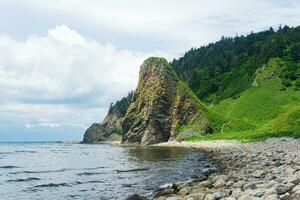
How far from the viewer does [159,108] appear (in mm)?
128250

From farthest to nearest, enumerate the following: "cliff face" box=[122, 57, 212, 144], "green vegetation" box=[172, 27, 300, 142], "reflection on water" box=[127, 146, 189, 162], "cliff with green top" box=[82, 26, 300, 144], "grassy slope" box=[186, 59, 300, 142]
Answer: "cliff face" box=[122, 57, 212, 144] → "cliff with green top" box=[82, 26, 300, 144] → "green vegetation" box=[172, 27, 300, 142] → "grassy slope" box=[186, 59, 300, 142] → "reflection on water" box=[127, 146, 189, 162]

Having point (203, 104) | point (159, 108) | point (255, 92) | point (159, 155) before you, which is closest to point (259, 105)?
point (255, 92)

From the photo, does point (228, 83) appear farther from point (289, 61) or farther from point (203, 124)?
point (203, 124)

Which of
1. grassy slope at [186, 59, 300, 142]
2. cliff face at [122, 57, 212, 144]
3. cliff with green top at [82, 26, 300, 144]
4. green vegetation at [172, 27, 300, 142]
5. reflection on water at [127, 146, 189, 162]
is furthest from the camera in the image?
cliff face at [122, 57, 212, 144]

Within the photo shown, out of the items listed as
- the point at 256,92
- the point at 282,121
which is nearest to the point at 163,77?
the point at 256,92

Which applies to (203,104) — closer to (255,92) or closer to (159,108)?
(159,108)

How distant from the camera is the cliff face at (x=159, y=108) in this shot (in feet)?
407

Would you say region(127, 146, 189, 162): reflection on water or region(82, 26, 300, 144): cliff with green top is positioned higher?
region(82, 26, 300, 144): cliff with green top

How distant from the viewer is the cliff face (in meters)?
124

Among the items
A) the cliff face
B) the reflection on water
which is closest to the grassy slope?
the cliff face

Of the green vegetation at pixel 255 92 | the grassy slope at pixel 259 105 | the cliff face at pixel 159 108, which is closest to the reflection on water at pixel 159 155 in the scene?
the green vegetation at pixel 255 92

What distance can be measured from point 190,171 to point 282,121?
48.9 m

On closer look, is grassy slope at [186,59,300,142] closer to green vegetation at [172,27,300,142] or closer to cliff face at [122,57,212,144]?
green vegetation at [172,27,300,142]

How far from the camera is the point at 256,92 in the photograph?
145125 millimetres
